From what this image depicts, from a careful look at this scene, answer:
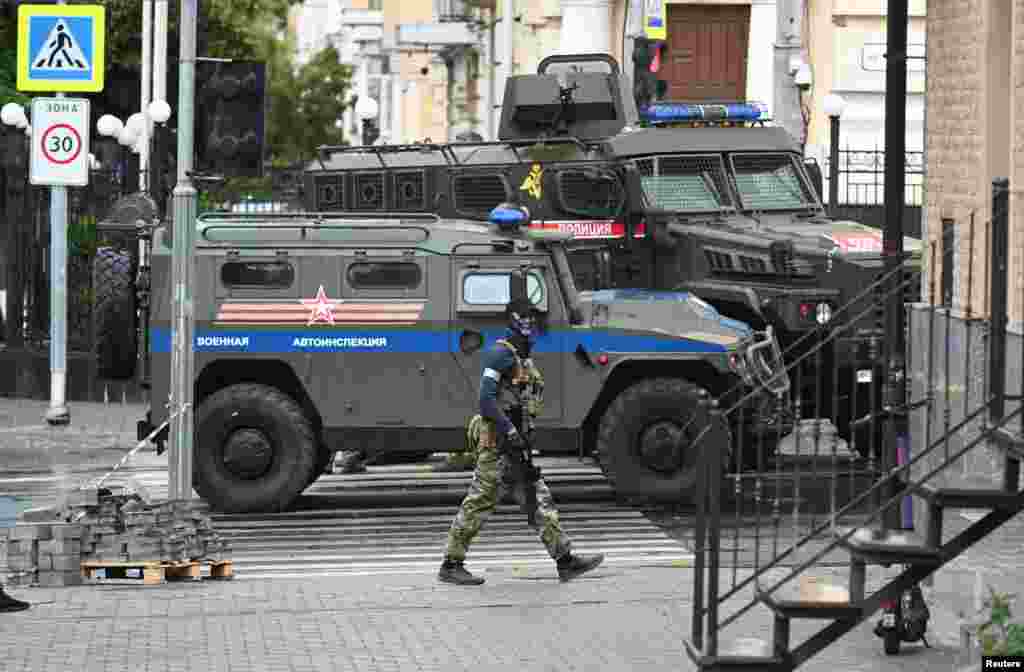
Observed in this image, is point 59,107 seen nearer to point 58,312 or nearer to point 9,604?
point 58,312

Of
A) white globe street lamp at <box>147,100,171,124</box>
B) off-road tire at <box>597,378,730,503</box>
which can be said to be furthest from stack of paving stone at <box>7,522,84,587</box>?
white globe street lamp at <box>147,100,171,124</box>

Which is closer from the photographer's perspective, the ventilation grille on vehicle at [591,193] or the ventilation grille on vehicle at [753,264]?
the ventilation grille on vehicle at [753,264]

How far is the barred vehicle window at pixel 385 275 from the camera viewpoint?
20297mm

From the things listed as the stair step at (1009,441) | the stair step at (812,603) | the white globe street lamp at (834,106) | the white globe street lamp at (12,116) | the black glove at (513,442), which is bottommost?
the stair step at (812,603)

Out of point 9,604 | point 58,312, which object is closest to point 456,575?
point 9,604

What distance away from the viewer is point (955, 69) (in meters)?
15.7

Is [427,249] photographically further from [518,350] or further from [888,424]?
[888,424]

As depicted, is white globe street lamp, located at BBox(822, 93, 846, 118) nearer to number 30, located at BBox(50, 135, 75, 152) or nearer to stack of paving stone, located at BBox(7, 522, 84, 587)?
number 30, located at BBox(50, 135, 75, 152)

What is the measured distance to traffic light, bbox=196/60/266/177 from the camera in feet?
58.3

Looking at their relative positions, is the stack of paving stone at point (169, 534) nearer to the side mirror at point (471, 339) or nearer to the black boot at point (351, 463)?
the side mirror at point (471, 339)

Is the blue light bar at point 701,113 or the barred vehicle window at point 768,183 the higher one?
the blue light bar at point 701,113

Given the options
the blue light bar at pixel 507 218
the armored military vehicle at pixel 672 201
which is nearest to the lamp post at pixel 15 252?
the armored military vehicle at pixel 672 201

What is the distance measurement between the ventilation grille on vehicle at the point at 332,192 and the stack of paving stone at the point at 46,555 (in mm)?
10121

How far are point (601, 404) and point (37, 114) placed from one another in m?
7.89
